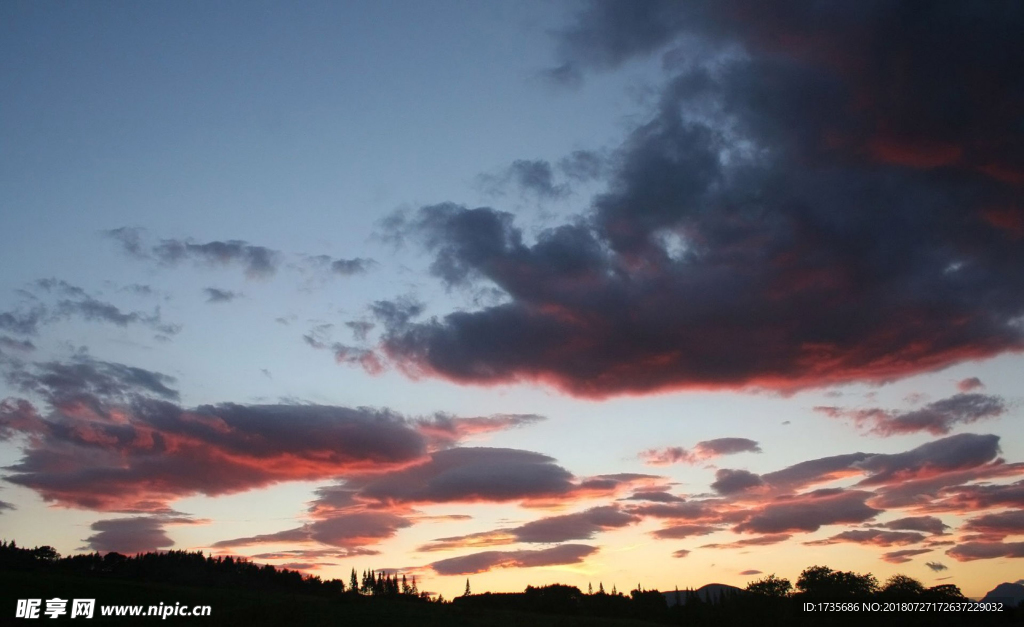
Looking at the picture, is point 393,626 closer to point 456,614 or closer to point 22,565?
point 456,614

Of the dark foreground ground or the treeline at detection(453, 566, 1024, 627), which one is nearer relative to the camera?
the dark foreground ground

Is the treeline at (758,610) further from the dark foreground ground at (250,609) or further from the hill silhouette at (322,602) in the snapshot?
the dark foreground ground at (250,609)

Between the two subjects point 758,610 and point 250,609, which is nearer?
point 250,609

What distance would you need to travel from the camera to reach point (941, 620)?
125875 millimetres

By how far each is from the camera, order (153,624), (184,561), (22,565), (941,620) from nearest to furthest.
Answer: (153,624) → (941,620) → (22,565) → (184,561)

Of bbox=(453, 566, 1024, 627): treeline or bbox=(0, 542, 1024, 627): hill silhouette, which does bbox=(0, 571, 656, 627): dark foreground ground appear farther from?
bbox=(453, 566, 1024, 627): treeline

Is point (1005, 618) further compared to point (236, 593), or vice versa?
point (1005, 618)

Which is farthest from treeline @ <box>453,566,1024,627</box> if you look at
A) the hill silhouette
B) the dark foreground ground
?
the dark foreground ground

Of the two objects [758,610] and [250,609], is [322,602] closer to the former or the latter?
[250,609]

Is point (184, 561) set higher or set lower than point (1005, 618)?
higher

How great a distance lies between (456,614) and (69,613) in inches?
1748

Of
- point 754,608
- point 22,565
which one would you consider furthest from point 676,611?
point 22,565

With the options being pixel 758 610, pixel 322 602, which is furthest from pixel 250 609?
pixel 758 610

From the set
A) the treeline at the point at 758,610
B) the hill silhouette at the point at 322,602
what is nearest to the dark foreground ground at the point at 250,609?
the hill silhouette at the point at 322,602
